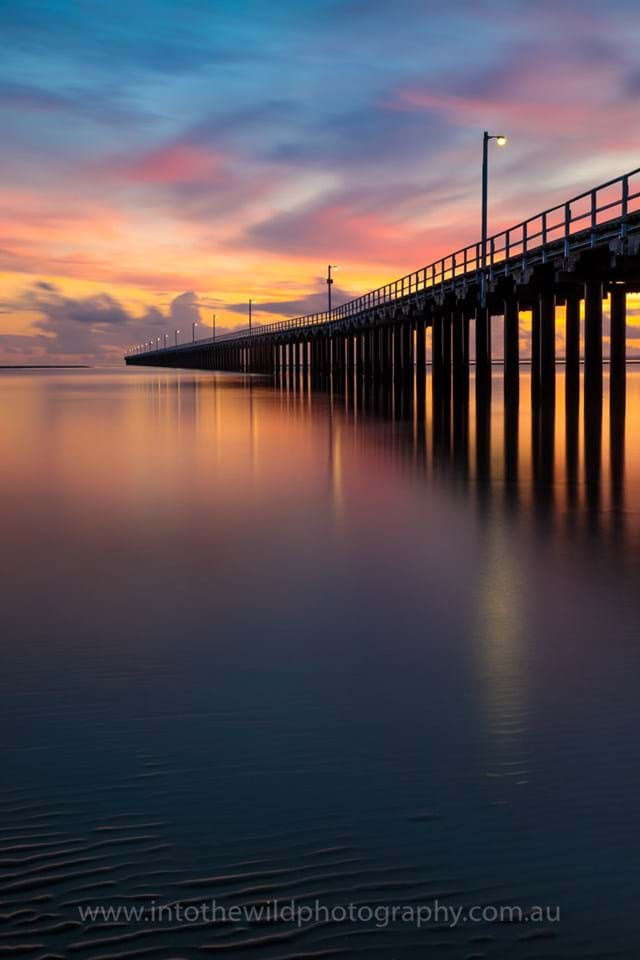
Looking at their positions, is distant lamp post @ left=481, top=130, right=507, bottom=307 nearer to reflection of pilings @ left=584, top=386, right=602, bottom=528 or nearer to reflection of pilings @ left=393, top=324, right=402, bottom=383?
reflection of pilings @ left=584, top=386, right=602, bottom=528

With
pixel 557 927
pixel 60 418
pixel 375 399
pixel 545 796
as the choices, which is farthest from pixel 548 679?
pixel 375 399

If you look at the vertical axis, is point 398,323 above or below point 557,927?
above

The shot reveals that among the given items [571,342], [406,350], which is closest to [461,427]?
[571,342]

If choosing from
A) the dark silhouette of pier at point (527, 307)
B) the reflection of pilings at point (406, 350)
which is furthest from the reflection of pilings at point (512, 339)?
the reflection of pilings at point (406, 350)

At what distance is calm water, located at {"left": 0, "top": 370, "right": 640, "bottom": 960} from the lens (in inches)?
142

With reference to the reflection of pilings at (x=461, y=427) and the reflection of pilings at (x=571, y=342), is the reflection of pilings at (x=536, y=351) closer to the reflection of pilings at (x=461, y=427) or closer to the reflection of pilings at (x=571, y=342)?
the reflection of pilings at (x=571, y=342)

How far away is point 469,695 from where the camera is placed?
578 centimetres

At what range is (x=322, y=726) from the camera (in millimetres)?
5293

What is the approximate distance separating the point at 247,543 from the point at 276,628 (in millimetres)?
3709

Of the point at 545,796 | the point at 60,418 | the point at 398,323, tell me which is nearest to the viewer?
the point at 545,796

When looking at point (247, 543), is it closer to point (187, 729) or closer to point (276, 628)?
point (276, 628)

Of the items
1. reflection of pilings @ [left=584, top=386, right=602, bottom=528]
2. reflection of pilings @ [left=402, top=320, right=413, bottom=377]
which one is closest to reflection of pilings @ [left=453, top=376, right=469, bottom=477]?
reflection of pilings @ [left=584, top=386, right=602, bottom=528]

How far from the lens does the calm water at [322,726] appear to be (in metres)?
3.60

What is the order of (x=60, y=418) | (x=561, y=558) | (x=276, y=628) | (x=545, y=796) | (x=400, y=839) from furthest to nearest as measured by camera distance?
(x=60, y=418), (x=561, y=558), (x=276, y=628), (x=545, y=796), (x=400, y=839)
